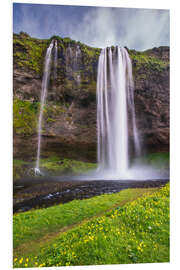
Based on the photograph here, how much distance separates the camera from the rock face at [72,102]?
6617 millimetres

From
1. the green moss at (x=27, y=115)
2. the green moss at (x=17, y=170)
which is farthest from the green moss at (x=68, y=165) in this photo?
the green moss at (x=17, y=170)

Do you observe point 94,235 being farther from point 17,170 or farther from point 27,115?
point 27,115

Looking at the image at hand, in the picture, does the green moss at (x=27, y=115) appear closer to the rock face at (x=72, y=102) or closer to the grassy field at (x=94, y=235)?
the rock face at (x=72, y=102)

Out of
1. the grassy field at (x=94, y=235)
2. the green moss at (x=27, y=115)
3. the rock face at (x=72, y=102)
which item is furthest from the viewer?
the rock face at (x=72, y=102)

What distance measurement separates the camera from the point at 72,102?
9.44 metres

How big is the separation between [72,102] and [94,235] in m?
7.83

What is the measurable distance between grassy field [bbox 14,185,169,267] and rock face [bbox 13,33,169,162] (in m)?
3.44

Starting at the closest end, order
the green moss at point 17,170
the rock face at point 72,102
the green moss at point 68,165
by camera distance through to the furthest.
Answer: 1. the green moss at point 17,170
2. the rock face at point 72,102
3. the green moss at point 68,165

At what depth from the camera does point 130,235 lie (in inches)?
104

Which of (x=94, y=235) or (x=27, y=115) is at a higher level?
Result: (x=27, y=115)

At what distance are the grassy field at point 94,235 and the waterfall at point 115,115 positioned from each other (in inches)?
186

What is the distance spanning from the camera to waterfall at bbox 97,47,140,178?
315 inches

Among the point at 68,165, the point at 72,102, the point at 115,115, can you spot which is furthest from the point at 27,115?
the point at 115,115

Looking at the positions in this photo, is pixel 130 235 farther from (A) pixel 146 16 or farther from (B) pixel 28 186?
(A) pixel 146 16
